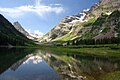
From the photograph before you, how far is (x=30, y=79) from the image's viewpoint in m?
47.0

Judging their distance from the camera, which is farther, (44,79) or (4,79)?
(44,79)

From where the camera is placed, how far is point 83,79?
47.0 meters

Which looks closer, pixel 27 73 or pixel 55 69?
pixel 27 73

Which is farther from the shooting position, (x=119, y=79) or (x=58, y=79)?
(x=58, y=79)

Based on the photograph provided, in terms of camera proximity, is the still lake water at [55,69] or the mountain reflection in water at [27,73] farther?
the still lake water at [55,69]

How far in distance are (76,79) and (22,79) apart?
10.7 m

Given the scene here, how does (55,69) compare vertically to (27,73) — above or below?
below

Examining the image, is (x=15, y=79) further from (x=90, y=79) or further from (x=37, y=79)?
(x=90, y=79)

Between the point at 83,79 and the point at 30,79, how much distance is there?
10.5 metres

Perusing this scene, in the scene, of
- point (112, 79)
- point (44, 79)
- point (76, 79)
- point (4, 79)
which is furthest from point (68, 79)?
point (4, 79)

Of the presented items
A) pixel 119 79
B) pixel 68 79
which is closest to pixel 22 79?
pixel 68 79

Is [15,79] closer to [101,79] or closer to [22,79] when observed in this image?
[22,79]

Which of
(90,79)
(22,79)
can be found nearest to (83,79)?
(90,79)

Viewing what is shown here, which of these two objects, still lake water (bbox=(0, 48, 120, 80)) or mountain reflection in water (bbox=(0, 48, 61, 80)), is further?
still lake water (bbox=(0, 48, 120, 80))
